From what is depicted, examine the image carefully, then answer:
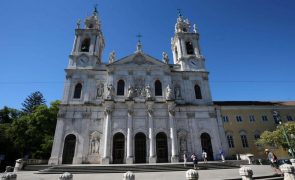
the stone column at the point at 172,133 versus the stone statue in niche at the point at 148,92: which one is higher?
the stone statue in niche at the point at 148,92

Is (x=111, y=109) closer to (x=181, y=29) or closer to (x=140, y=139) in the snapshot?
(x=140, y=139)

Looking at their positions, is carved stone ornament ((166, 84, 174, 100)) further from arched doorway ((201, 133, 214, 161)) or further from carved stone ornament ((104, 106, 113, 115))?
carved stone ornament ((104, 106, 113, 115))

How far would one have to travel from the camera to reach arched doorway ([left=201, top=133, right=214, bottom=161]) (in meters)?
22.5

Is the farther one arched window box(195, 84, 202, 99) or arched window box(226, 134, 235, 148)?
arched window box(226, 134, 235, 148)

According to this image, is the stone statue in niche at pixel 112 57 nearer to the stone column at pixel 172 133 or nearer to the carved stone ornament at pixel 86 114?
the carved stone ornament at pixel 86 114

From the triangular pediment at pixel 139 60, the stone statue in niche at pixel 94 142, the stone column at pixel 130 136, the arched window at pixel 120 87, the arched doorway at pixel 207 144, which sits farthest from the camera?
the triangular pediment at pixel 139 60

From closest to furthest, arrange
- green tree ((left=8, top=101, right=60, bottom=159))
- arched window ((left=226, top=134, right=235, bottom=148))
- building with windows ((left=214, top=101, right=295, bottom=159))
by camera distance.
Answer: building with windows ((left=214, top=101, right=295, bottom=159)) < arched window ((left=226, top=134, right=235, bottom=148)) < green tree ((left=8, top=101, right=60, bottom=159))

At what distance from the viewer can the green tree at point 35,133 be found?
28969 mm

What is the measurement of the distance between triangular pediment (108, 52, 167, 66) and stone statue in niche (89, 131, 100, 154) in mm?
9931

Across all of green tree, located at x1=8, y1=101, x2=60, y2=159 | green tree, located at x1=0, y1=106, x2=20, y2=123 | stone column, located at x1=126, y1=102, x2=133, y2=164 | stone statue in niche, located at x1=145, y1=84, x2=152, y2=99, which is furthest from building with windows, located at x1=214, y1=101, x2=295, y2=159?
green tree, located at x1=0, y1=106, x2=20, y2=123

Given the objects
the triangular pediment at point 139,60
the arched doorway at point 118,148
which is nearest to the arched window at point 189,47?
the triangular pediment at point 139,60

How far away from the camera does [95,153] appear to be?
21.3 m

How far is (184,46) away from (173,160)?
17.0m

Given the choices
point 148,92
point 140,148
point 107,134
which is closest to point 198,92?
point 148,92
